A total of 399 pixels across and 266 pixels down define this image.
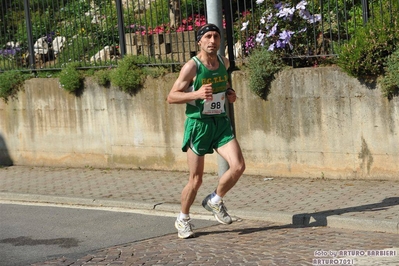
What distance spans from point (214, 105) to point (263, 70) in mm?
2809

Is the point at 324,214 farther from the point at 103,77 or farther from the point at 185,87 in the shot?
the point at 103,77

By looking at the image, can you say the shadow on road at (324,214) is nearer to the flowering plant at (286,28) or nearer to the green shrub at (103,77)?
the flowering plant at (286,28)

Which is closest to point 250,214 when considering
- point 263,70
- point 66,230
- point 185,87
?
point 185,87

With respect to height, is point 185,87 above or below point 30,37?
below

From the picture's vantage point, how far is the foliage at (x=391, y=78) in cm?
927

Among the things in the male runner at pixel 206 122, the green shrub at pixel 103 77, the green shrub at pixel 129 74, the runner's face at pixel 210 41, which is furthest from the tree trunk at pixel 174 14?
the runner's face at pixel 210 41

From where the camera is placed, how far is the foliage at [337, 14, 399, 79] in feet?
31.2

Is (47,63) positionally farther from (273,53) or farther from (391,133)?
(391,133)

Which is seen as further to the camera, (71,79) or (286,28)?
(71,79)

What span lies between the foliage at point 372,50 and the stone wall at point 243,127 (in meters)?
0.20

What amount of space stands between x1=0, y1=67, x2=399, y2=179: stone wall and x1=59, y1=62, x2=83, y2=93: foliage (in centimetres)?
15

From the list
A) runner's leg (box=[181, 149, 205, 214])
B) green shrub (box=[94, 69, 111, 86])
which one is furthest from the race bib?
green shrub (box=[94, 69, 111, 86])

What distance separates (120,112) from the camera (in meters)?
12.1

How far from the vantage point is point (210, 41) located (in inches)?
302
